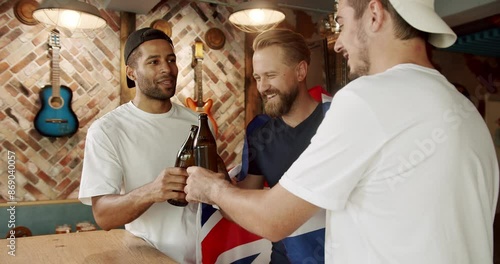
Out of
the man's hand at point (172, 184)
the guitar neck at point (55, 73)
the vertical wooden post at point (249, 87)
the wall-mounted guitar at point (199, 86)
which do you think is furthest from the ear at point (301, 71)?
the vertical wooden post at point (249, 87)

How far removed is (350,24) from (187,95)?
376 centimetres

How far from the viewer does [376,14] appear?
3.75ft

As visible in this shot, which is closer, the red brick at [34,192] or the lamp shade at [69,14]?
the lamp shade at [69,14]

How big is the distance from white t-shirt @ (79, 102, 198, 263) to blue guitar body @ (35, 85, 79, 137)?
2.44 meters

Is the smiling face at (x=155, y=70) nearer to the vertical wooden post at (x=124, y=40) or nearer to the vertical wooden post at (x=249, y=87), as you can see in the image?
the vertical wooden post at (x=124, y=40)

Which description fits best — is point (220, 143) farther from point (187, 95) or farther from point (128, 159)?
point (128, 159)

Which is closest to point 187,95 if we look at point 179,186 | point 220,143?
point 220,143

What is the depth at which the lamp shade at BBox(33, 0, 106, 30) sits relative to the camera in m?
3.21

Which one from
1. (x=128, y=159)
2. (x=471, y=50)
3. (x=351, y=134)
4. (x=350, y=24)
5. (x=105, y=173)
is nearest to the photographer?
(x=351, y=134)

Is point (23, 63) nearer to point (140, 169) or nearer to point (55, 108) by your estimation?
point (55, 108)

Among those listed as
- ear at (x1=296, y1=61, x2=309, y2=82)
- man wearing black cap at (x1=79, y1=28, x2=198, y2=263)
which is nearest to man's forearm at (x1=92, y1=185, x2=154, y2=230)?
man wearing black cap at (x1=79, y1=28, x2=198, y2=263)

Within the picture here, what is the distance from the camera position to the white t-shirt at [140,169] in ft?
5.95

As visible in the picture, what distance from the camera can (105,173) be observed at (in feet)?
5.92

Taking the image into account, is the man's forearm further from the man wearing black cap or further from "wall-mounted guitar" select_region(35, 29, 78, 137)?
"wall-mounted guitar" select_region(35, 29, 78, 137)
